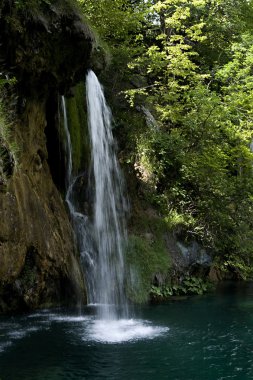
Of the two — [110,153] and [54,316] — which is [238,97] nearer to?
[110,153]

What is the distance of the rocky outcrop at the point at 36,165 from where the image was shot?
965 centimetres

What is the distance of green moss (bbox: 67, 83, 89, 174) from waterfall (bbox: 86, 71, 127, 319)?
1.30 ft

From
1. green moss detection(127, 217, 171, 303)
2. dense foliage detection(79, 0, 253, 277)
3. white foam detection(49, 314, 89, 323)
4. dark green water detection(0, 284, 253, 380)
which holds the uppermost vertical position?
dense foliage detection(79, 0, 253, 277)

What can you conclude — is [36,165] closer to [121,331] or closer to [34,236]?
[34,236]

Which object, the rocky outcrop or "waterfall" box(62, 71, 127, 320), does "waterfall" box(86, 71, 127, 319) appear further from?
the rocky outcrop

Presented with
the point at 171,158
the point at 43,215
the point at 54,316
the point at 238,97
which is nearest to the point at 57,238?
the point at 43,215

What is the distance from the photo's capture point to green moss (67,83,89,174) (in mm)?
14969

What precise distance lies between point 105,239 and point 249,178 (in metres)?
6.98

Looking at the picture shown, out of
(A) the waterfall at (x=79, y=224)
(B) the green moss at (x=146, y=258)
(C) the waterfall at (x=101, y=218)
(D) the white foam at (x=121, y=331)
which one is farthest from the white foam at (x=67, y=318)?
(B) the green moss at (x=146, y=258)

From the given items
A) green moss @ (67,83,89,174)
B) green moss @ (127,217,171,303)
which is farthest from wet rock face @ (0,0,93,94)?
green moss @ (127,217,171,303)

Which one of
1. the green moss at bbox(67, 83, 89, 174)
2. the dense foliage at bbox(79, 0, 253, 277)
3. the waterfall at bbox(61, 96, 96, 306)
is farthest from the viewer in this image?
the dense foliage at bbox(79, 0, 253, 277)

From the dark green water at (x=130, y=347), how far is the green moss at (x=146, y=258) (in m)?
1.72

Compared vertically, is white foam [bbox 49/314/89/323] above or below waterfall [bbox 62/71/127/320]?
below

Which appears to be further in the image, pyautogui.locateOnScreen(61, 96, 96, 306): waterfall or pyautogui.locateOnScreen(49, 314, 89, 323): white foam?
pyautogui.locateOnScreen(61, 96, 96, 306): waterfall
